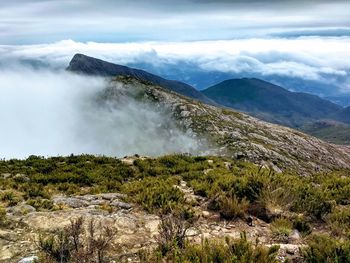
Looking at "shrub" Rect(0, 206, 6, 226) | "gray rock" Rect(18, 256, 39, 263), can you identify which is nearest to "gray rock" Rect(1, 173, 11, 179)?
"shrub" Rect(0, 206, 6, 226)

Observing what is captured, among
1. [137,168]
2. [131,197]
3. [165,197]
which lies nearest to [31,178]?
[137,168]

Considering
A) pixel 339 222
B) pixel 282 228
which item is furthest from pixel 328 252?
pixel 339 222

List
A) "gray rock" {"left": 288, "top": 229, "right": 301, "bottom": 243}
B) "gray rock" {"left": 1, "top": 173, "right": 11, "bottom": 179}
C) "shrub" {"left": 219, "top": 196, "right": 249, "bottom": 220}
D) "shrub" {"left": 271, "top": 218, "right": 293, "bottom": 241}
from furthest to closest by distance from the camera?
"gray rock" {"left": 1, "top": 173, "right": 11, "bottom": 179}
"shrub" {"left": 219, "top": 196, "right": 249, "bottom": 220}
"shrub" {"left": 271, "top": 218, "right": 293, "bottom": 241}
"gray rock" {"left": 288, "top": 229, "right": 301, "bottom": 243}

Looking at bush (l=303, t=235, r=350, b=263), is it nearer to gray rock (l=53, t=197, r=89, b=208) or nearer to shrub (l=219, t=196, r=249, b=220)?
shrub (l=219, t=196, r=249, b=220)

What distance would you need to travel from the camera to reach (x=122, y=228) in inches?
505

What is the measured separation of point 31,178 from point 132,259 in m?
15.0

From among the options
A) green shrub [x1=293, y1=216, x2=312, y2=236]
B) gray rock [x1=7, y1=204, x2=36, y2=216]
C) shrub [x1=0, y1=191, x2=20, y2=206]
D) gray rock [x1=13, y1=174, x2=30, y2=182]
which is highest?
green shrub [x1=293, y1=216, x2=312, y2=236]

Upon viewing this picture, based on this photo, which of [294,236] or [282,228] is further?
[282,228]

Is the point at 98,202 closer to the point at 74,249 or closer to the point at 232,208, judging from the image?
the point at 232,208

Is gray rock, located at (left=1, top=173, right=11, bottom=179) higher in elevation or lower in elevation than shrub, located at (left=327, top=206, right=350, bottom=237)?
lower

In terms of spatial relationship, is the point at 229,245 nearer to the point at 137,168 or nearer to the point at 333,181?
the point at 333,181

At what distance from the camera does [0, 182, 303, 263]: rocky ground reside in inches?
434

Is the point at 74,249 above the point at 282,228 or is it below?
below

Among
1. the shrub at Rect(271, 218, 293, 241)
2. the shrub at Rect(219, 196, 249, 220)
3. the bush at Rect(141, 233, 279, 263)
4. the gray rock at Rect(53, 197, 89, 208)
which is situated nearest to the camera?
the bush at Rect(141, 233, 279, 263)
